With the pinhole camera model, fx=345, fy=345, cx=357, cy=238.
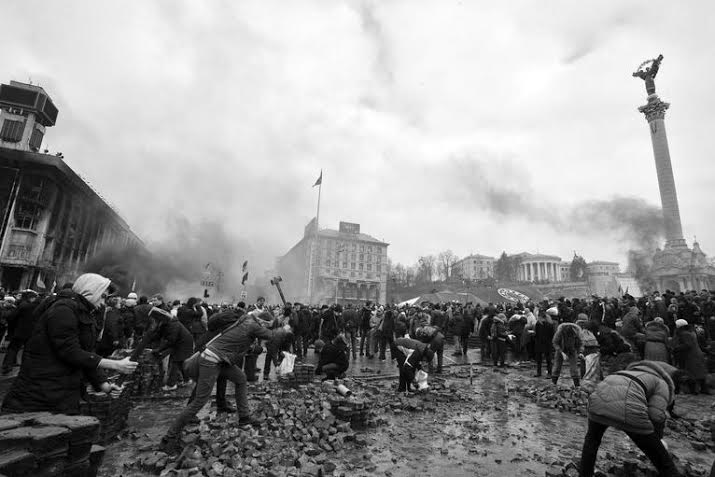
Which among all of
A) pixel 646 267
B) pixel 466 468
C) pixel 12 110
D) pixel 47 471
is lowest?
pixel 466 468

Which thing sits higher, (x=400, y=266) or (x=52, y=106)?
(x=52, y=106)

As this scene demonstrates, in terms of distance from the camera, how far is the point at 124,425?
5.83 meters

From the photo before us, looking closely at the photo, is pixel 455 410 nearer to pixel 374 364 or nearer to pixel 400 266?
pixel 374 364

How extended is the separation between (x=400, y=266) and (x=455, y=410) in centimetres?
10730

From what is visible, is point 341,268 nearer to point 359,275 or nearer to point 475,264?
point 359,275

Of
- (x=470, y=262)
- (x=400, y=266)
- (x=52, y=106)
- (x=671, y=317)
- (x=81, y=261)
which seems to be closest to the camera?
(x=671, y=317)

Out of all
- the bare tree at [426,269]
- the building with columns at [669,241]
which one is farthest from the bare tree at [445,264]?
the building with columns at [669,241]

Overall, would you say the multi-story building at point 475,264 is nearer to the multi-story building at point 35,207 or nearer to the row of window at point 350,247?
the row of window at point 350,247

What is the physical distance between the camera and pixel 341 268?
296ft

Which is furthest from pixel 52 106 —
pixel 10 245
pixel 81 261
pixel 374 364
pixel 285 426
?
pixel 285 426

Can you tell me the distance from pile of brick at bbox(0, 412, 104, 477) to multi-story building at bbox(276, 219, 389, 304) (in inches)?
3222

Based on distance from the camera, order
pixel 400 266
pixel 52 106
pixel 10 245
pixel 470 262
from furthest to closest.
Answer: pixel 470 262 → pixel 400 266 → pixel 52 106 → pixel 10 245

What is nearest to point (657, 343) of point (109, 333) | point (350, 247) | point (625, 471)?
point (625, 471)

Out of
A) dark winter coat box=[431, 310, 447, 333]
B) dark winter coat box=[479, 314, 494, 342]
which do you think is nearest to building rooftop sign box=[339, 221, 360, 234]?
dark winter coat box=[431, 310, 447, 333]
